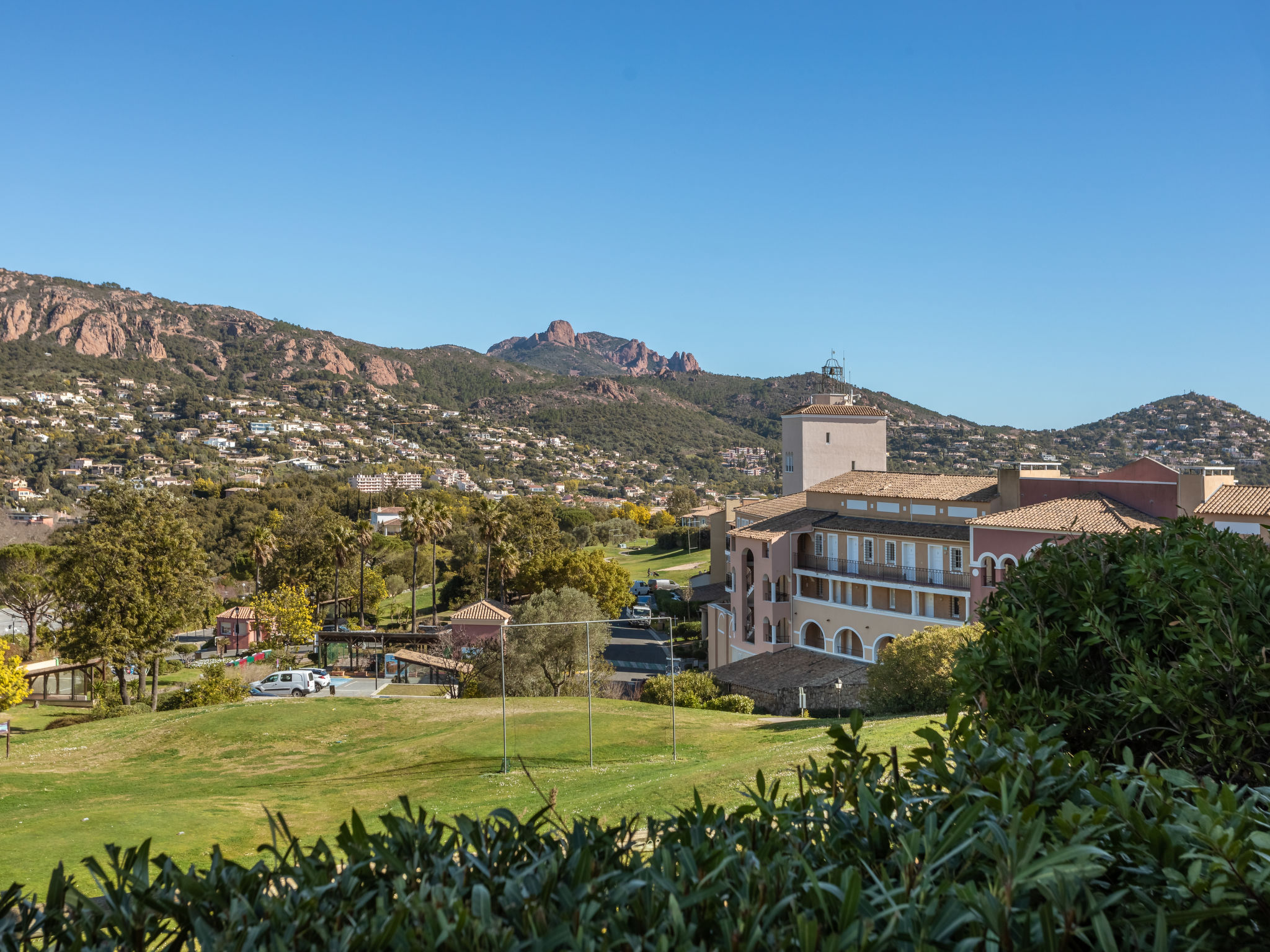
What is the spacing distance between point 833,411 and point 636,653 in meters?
21.7

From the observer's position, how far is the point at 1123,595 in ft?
17.4

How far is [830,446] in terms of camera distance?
5078 cm

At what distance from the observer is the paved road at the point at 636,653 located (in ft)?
164

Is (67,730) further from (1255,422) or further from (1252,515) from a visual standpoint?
(1255,422)

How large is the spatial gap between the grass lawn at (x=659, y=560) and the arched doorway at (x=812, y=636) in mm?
37329

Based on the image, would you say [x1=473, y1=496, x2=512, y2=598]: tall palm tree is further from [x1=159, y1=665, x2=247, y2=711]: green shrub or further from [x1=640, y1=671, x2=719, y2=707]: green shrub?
[x1=640, y1=671, x2=719, y2=707]: green shrub

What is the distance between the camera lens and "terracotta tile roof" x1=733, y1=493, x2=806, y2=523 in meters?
44.5

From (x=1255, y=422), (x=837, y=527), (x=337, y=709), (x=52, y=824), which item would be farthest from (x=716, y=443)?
(x=52, y=824)

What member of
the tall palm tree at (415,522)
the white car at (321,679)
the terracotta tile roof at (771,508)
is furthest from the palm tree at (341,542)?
the terracotta tile roof at (771,508)

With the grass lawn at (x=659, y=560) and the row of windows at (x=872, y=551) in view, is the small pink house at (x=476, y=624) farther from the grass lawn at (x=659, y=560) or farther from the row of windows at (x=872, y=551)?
the grass lawn at (x=659, y=560)

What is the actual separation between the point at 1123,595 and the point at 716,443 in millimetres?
173965

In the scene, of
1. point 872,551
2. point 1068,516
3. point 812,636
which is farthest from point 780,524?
point 1068,516

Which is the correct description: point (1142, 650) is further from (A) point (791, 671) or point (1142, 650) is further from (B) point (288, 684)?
(B) point (288, 684)

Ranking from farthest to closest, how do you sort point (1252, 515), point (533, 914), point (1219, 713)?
1. point (1252, 515)
2. point (1219, 713)
3. point (533, 914)
